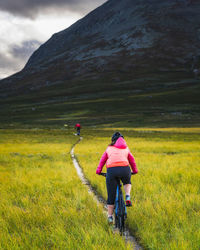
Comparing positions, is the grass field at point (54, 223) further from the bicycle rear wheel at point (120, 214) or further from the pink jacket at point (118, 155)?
the pink jacket at point (118, 155)

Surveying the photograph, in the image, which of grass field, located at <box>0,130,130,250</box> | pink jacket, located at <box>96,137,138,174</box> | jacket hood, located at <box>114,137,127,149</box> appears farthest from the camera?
jacket hood, located at <box>114,137,127,149</box>

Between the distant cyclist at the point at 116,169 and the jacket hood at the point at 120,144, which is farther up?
the jacket hood at the point at 120,144

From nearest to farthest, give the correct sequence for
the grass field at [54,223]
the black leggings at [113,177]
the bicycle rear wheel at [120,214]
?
the grass field at [54,223], the bicycle rear wheel at [120,214], the black leggings at [113,177]

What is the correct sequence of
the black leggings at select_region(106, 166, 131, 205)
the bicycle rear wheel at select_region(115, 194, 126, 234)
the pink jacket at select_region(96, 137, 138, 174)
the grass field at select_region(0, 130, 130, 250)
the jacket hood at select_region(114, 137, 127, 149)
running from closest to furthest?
the grass field at select_region(0, 130, 130, 250) < the bicycle rear wheel at select_region(115, 194, 126, 234) < the black leggings at select_region(106, 166, 131, 205) < the pink jacket at select_region(96, 137, 138, 174) < the jacket hood at select_region(114, 137, 127, 149)

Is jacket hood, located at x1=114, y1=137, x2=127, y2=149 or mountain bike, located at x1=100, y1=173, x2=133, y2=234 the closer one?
mountain bike, located at x1=100, y1=173, x2=133, y2=234

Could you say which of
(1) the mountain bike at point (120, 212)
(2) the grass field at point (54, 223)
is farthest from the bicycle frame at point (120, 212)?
(2) the grass field at point (54, 223)

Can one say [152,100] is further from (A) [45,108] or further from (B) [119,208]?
(B) [119,208]

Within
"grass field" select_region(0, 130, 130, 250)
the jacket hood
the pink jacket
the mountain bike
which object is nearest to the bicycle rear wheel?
the mountain bike

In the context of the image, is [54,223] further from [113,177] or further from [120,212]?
[113,177]

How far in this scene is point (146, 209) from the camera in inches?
238

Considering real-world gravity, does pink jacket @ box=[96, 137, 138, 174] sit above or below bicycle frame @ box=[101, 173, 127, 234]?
above

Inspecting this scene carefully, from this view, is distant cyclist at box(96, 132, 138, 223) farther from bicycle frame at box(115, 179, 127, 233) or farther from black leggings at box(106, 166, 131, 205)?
bicycle frame at box(115, 179, 127, 233)

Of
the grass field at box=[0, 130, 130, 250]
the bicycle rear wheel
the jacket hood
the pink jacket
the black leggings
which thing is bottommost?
the grass field at box=[0, 130, 130, 250]

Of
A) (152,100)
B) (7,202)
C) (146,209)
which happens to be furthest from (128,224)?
(152,100)
